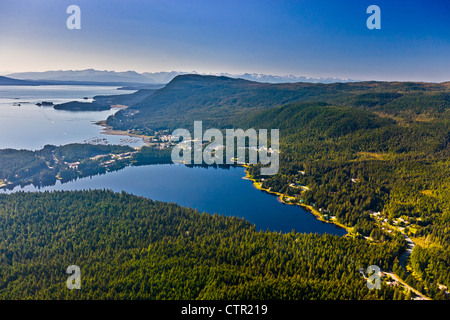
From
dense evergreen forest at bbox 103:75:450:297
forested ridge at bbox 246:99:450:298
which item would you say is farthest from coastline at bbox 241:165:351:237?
forested ridge at bbox 246:99:450:298

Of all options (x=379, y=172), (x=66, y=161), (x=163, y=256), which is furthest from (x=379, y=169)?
(x=66, y=161)

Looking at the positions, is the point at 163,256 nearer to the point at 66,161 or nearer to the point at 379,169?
the point at 379,169

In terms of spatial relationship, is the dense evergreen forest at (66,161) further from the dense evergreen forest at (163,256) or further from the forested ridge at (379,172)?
the forested ridge at (379,172)

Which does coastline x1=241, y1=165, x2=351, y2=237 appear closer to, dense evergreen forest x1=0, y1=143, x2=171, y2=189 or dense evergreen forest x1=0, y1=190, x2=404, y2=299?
dense evergreen forest x1=0, y1=190, x2=404, y2=299

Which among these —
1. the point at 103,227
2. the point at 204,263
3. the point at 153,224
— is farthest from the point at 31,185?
the point at 204,263

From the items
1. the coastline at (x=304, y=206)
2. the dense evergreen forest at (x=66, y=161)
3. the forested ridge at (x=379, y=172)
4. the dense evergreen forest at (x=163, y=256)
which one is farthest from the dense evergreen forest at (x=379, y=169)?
the dense evergreen forest at (x=66, y=161)

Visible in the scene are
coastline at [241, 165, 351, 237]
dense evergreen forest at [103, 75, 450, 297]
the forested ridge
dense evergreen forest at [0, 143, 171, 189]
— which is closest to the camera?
the forested ridge

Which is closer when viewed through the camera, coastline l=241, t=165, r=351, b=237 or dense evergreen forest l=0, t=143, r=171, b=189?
coastline l=241, t=165, r=351, b=237

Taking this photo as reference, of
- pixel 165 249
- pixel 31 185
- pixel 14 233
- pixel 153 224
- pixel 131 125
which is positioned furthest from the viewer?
pixel 131 125

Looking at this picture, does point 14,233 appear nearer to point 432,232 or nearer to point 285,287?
point 285,287
